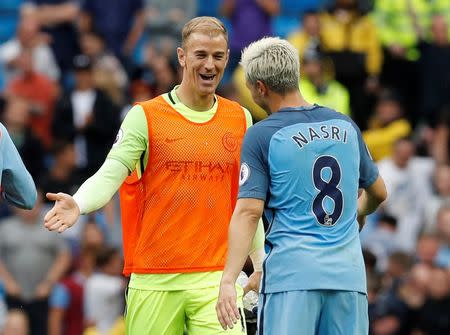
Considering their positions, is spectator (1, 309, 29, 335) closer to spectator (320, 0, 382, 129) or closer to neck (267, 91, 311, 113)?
spectator (320, 0, 382, 129)

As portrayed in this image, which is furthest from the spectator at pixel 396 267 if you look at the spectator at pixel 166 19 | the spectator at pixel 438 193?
the spectator at pixel 166 19

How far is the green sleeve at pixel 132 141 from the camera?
927 centimetres

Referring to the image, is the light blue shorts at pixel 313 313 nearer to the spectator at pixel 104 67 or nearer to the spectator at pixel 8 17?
the spectator at pixel 104 67

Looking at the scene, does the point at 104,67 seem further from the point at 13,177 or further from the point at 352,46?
the point at 13,177

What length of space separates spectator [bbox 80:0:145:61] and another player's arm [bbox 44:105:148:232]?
32.6ft

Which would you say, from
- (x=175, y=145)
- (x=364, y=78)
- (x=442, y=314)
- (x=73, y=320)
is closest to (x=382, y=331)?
(x=442, y=314)

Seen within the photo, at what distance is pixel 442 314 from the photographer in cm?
1504

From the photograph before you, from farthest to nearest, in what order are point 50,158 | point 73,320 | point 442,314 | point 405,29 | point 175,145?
point 405,29 → point 50,158 → point 73,320 → point 442,314 → point 175,145

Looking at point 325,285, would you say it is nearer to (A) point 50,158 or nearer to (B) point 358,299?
(B) point 358,299

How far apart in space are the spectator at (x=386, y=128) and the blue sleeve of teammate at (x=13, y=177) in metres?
9.76

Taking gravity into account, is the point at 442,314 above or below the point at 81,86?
below

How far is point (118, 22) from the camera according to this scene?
64.1 ft

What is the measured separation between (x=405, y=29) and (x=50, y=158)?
4915mm

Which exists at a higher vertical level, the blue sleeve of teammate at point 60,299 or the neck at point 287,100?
the neck at point 287,100
